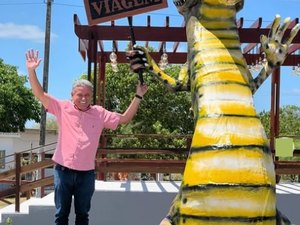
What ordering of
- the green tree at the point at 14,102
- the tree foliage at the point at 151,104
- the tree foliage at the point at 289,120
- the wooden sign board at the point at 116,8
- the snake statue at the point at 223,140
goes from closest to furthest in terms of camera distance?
the snake statue at the point at 223,140 < the wooden sign board at the point at 116,8 < the tree foliage at the point at 151,104 < the green tree at the point at 14,102 < the tree foliage at the point at 289,120

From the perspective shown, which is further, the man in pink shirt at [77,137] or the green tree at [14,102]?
the green tree at [14,102]

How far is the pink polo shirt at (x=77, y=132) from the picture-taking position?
361cm

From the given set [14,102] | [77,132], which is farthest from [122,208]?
[14,102]

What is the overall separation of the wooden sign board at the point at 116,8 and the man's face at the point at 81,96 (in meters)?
0.48

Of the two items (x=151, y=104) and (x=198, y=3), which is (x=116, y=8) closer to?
(x=198, y=3)

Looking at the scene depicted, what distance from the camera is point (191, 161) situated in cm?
229

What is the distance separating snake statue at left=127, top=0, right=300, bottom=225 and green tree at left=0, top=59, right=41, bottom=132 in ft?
97.1

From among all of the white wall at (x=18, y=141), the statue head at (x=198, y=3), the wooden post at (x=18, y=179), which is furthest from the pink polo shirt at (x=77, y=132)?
the white wall at (x=18, y=141)

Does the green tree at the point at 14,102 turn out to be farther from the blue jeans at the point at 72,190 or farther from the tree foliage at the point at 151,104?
the blue jeans at the point at 72,190

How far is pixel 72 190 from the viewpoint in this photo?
3.74 m

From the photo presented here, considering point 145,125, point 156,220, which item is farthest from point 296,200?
point 145,125

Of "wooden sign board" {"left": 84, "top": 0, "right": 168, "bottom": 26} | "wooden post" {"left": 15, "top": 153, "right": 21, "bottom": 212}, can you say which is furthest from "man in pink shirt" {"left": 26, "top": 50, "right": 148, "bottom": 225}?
"wooden post" {"left": 15, "top": 153, "right": 21, "bottom": 212}

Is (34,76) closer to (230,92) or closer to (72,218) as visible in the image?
(230,92)

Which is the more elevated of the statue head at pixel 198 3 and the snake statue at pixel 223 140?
the statue head at pixel 198 3
